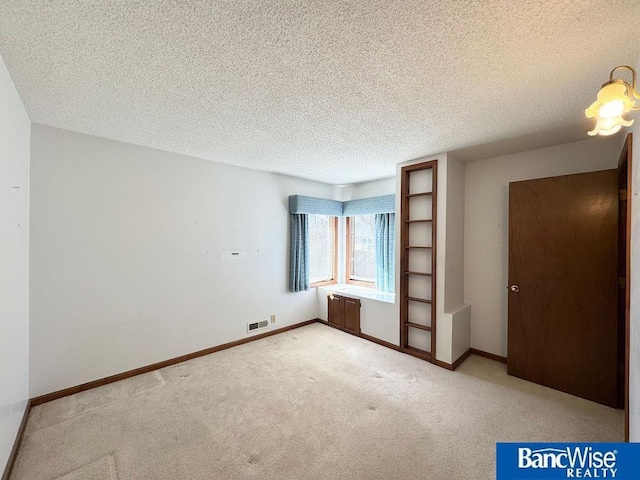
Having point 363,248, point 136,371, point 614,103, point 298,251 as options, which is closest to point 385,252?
point 363,248

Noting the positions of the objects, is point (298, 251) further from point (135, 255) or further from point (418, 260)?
point (135, 255)

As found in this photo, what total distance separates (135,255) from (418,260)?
3131 millimetres

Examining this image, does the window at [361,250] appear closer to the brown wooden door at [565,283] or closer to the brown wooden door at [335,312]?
the brown wooden door at [335,312]

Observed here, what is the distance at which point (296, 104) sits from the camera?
1876 millimetres

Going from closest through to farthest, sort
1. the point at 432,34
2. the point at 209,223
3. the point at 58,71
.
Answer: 1. the point at 432,34
2. the point at 58,71
3. the point at 209,223

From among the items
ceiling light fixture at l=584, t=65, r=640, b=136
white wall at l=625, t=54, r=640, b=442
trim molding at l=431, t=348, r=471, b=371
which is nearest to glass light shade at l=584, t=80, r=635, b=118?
ceiling light fixture at l=584, t=65, r=640, b=136

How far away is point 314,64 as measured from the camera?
145 centimetres

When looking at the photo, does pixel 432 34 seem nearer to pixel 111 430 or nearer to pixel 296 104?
pixel 296 104

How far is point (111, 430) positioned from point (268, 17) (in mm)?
2790

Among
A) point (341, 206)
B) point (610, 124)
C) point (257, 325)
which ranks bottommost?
point (257, 325)

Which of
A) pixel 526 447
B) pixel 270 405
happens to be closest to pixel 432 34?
pixel 526 447

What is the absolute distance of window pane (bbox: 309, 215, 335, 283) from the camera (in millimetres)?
4473

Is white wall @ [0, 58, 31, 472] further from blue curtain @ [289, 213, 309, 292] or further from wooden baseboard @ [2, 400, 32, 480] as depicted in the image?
blue curtain @ [289, 213, 309, 292]

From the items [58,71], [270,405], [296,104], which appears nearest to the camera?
[58,71]
